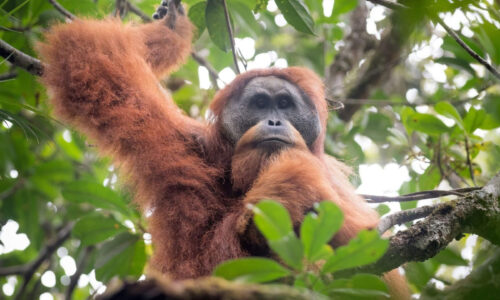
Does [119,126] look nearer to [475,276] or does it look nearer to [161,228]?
[161,228]

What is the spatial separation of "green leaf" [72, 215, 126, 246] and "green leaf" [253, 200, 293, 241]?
9.03 ft

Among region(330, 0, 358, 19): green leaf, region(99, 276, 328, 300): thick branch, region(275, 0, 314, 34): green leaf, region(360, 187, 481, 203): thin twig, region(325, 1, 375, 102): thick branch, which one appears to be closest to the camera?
region(99, 276, 328, 300): thick branch

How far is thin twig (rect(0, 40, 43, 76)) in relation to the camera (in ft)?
12.7

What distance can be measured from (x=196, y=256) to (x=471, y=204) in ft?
6.09

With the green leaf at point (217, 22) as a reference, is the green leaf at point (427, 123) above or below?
below

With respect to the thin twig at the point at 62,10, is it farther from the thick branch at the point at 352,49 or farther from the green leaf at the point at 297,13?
the thick branch at the point at 352,49

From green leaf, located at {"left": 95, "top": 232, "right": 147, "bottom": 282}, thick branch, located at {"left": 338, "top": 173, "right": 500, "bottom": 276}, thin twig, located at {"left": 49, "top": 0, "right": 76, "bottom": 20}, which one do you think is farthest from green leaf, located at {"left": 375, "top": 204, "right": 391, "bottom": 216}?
thin twig, located at {"left": 49, "top": 0, "right": 76, "bottom": 20}

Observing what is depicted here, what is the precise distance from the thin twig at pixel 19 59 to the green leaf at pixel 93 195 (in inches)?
38.0

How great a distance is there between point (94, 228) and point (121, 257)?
34 centimetres

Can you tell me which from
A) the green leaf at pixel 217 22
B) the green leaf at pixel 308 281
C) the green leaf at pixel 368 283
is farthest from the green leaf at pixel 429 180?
the green leaf at pixel 308 281

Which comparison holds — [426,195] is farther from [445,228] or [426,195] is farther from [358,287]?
[358,287]

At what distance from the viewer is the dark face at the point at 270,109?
4367 millimetres

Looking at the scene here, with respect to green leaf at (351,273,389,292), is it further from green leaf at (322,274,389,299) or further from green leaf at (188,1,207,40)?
green leaf at (188,1,207,40)

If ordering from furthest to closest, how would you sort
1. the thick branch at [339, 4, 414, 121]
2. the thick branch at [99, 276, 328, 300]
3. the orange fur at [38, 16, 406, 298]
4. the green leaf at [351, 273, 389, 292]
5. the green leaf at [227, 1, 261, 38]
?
the thick branch at [339, 4, 414, 121] → the green leaf at [227, 1, 261, 38] → the orange fur at [38, 16, 406, 298] → the green leaf at [351, 273, 389, 292] → the thick branch at [99, 276, 328, 300]
